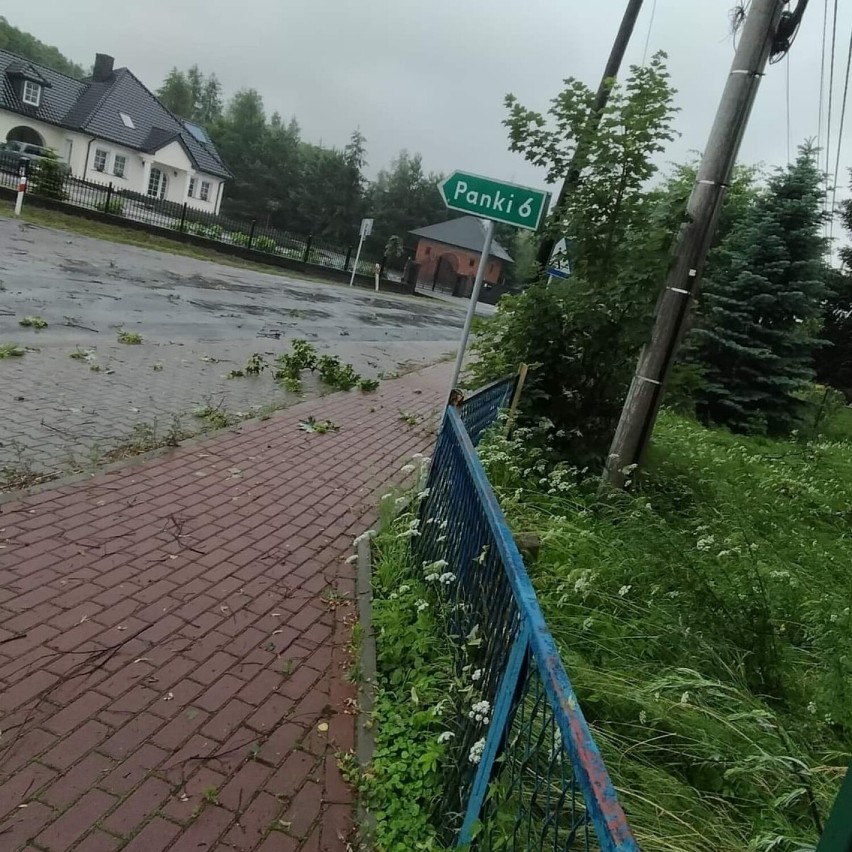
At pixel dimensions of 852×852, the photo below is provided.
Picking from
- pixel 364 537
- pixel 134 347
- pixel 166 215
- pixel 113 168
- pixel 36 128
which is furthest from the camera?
pixel 113 168

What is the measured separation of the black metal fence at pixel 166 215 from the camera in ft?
75.4

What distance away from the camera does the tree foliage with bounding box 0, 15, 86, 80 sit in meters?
93.4

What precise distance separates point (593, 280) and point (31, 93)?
51.3 meters

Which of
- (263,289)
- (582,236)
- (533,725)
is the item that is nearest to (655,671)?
(533,725)

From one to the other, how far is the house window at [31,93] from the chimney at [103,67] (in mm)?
5512

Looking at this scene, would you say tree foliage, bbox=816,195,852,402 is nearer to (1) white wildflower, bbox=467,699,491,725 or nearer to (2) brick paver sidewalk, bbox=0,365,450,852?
(2) brick paver sidewalk, bbox=0,365,450,852

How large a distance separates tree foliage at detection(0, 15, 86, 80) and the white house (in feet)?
143

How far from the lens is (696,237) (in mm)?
5812

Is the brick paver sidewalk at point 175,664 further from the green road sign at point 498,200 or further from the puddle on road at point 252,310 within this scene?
the puddle on road at point 252,310

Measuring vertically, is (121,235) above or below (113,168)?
below

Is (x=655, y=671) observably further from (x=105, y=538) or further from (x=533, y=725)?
(x=105, y=538)

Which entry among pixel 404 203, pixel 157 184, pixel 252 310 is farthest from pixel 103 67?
pixel 252 310

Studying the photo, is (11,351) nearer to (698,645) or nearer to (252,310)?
(698,645)

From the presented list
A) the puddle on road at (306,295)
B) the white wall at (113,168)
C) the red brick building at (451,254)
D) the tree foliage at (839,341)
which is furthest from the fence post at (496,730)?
the red brick building at (451,254)
